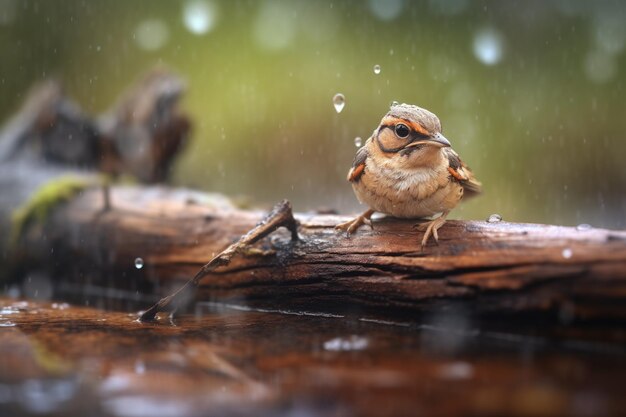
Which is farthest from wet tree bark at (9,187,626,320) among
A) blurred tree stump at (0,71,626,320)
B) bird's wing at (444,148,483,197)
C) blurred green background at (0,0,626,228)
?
blurred green background at (0,0,626,228)

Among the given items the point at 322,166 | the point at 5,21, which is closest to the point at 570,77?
the point at 322,166

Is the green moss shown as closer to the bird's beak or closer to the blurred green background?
the blurred green background

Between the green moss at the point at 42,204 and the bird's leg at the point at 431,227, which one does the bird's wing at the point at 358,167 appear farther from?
the green moss at the point at 42,204

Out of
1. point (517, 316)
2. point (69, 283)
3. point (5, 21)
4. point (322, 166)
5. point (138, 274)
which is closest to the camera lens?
point (517, 316)

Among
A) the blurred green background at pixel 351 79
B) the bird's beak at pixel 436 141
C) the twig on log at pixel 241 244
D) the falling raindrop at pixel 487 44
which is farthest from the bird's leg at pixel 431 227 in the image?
the falling raindrop at pixel 487 44

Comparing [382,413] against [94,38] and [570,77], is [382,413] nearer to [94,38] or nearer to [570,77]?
[570,77]

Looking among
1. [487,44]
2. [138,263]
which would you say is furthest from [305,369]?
[487,44]

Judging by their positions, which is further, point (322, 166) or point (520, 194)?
point (322, 166)
